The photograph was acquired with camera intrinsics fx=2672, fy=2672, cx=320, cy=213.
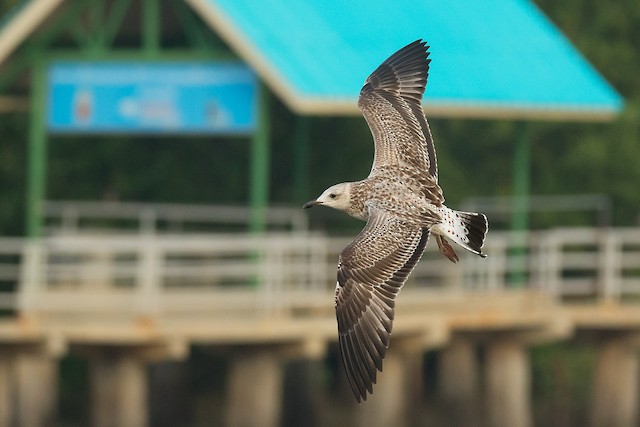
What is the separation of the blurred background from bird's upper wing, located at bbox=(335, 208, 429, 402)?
5622 mm

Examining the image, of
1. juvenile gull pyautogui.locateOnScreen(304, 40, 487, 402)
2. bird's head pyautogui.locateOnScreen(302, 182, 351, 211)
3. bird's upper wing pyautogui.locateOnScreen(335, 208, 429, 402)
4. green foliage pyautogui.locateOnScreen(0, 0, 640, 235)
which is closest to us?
juvenile gull pyautogui.locateOnScreen(304, 40, 487, 402)

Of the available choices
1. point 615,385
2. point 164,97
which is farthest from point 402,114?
point 615,385

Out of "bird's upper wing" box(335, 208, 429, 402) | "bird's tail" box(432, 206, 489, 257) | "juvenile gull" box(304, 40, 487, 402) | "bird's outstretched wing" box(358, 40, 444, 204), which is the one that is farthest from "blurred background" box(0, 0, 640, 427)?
"bird's upper wing" box(335, 208, 429, 402)

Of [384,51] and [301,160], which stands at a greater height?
[384,51]

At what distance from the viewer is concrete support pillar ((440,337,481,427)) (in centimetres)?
2650

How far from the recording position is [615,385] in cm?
2680

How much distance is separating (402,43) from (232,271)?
2996 millimetres

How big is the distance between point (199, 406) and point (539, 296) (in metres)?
4.64

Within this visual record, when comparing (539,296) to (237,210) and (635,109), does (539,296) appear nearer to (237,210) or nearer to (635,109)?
(237,210)

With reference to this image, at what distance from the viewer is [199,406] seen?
91.5 feet

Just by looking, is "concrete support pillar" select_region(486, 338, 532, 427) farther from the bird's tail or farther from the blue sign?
the bird's tail

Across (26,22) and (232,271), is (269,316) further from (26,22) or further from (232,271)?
(26,22)

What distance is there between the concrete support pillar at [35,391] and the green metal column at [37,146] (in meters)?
1.26

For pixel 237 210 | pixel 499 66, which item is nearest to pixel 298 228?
pixel 237 210
